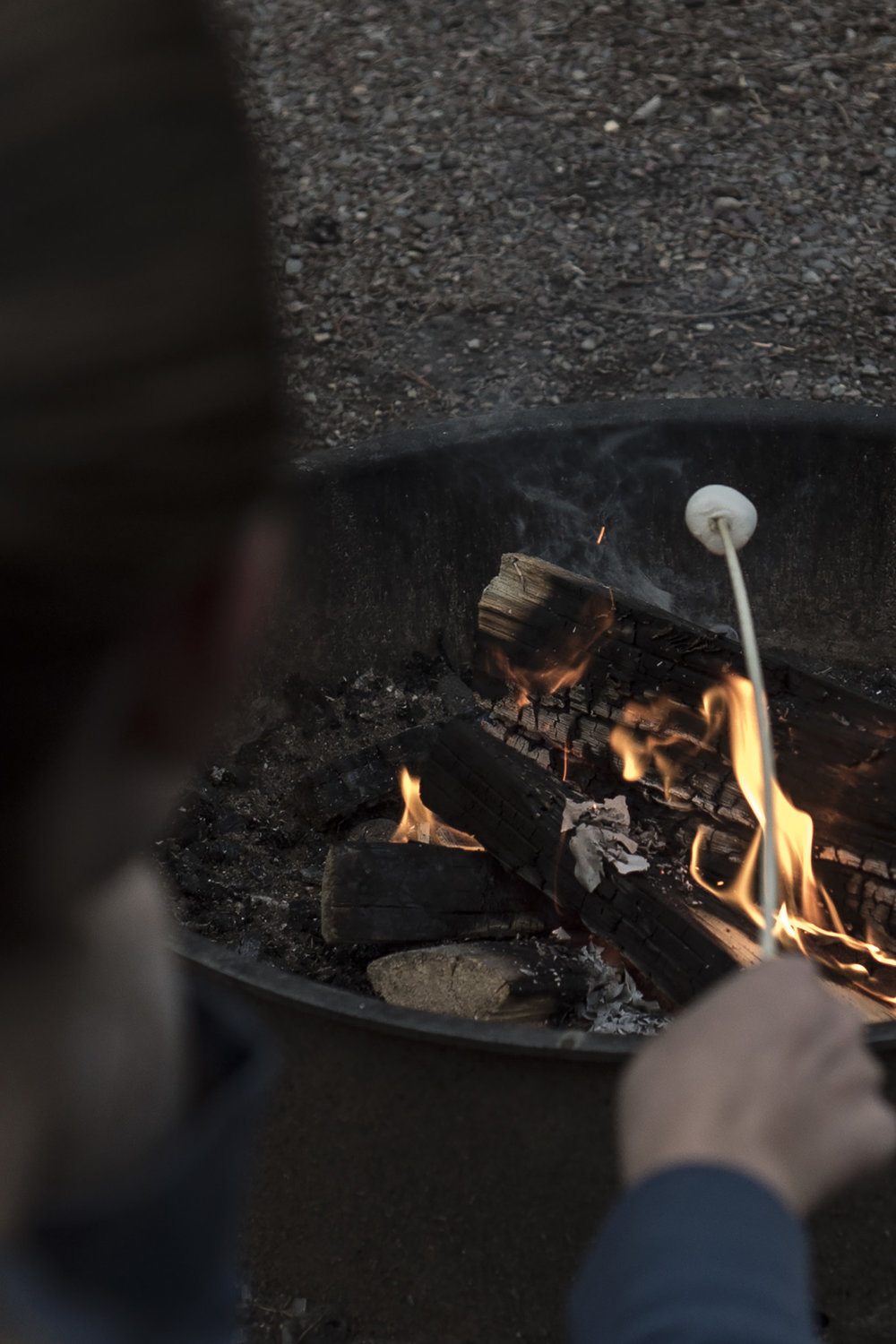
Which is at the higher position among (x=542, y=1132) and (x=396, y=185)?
(x=396, y=185)

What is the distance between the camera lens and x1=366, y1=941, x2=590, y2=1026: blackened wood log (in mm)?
1945

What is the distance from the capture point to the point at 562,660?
2416 millimetres

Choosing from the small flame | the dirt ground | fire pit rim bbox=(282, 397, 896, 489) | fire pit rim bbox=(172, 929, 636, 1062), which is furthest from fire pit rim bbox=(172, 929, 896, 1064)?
the dirt ground

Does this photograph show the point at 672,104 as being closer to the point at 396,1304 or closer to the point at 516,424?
the point at 516,424

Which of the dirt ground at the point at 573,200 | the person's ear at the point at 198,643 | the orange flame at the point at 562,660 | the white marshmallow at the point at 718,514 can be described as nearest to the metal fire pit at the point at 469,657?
the orange flame at the point at 562,660

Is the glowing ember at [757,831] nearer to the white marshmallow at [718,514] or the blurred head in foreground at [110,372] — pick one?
the white marshmallow at [718,514]

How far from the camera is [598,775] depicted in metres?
2.35

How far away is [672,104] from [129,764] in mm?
5266

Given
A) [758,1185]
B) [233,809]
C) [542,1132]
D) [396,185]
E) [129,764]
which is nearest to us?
[129,764]

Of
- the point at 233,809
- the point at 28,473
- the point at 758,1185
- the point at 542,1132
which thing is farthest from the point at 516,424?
the point at 28,473

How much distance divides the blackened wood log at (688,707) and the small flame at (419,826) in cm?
25

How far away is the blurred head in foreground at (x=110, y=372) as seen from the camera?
0.47 metres

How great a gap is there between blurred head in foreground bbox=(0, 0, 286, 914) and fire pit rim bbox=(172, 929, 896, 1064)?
93 centimetres

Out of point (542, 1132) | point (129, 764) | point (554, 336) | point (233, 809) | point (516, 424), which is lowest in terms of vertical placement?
point (542, 1132)
